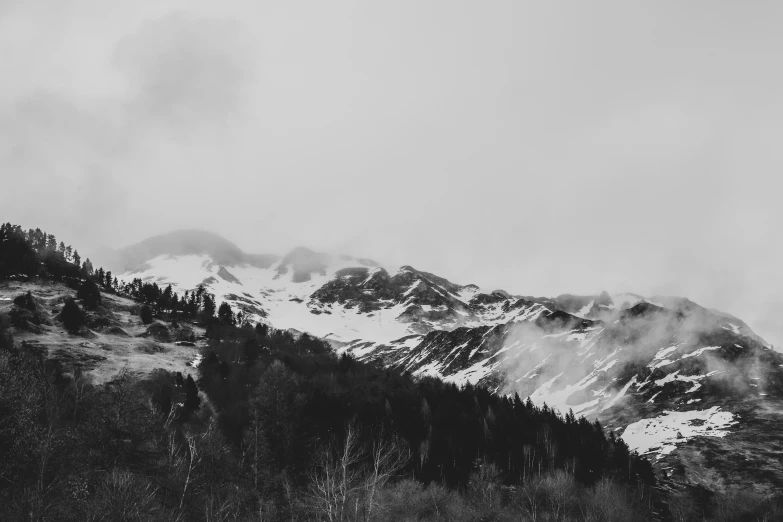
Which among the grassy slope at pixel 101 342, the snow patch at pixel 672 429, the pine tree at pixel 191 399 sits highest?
the grassy slope at pixel 101 342

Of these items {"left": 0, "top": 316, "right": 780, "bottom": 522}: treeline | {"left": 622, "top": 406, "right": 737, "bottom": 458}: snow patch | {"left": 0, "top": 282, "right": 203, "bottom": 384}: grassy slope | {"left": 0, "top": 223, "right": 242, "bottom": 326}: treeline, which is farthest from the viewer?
{"left": 0, "top": 223, "right": 242, "bottom": 326}: treeline

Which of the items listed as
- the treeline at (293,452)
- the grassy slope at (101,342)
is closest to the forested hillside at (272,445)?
the treeline at (293,452)

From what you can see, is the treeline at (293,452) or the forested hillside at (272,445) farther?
the forested hillside at (272,445)

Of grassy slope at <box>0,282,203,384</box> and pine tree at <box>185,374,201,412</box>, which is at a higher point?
grassy slope at <box>0,282,203,384</box>

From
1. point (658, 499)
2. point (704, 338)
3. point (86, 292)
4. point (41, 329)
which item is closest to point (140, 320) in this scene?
point (86, 292)

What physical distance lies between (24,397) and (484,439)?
79890 mm

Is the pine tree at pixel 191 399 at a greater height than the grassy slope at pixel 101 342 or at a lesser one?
lesser

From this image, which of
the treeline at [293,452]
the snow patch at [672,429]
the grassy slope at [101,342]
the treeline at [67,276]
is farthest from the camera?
the treeline at [67,276]

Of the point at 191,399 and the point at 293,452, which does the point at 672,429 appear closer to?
the point at 293,452

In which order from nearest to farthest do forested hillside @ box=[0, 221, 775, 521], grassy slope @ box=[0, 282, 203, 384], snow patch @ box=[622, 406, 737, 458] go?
forested hillside @ box=[0, 221, 775, 521], grassy slope @ box=[0, 282, 203, 384], snow patch @ box=[622, 406, 737, 458]

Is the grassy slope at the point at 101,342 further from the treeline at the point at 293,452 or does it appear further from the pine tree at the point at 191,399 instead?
the pine tree at the point at 191,399

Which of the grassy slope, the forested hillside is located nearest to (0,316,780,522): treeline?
the forested hillside

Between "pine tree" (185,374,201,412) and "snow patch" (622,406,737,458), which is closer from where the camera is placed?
"pine tree" (185,374,201,412)

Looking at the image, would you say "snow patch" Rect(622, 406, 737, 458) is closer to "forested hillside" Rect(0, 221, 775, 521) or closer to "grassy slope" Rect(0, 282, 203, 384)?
"forested hillside" Rect(0, 221, 775, 521)
